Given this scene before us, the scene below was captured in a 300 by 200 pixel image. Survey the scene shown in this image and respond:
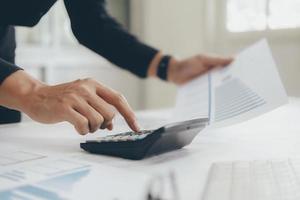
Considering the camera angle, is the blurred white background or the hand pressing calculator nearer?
the hand pressing calculator

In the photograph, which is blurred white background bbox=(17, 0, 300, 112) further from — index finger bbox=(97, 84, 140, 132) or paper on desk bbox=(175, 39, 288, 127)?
index finger bbox=(97, 84, 140, 132)

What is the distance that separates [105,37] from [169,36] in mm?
1167

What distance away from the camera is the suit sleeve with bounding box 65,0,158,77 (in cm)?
113

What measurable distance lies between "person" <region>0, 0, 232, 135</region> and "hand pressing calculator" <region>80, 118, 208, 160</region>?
0.03 metres

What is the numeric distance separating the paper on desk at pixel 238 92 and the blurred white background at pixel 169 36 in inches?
34.3

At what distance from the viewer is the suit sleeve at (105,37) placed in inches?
44.4

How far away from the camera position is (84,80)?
1.96ft

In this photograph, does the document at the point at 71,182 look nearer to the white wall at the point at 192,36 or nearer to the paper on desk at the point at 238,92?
the paper on desk at the point at 238,92

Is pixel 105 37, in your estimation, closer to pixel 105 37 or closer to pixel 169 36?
pixel 105 37

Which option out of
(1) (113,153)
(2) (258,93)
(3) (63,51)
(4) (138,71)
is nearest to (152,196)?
(1) (113,153)

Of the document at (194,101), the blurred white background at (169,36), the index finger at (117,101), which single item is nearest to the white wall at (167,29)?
the blurred white background at (169,36)

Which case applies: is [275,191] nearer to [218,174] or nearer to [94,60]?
[218,174]

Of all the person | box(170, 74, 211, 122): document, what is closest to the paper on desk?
box(170, 74, 211, 122): document

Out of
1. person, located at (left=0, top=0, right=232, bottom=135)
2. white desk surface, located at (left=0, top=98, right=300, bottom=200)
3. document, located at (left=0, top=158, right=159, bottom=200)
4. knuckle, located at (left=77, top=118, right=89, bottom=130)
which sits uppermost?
person, located at (left=0, top=0, right=232, bottom=135)
